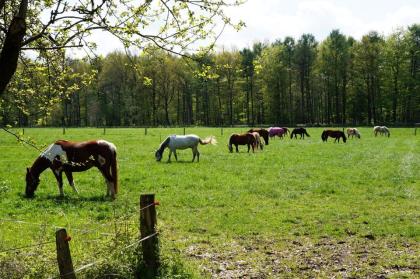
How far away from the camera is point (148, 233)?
263 inches

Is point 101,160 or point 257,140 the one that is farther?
point 257,140

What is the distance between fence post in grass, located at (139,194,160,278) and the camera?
21.8 ft

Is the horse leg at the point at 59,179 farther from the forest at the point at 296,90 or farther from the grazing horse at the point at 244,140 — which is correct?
the forest at the point at 296,90

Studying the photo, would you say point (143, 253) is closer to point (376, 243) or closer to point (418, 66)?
point (376, 243)

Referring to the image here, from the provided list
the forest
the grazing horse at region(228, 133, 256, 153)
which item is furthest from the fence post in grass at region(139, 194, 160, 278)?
the forest

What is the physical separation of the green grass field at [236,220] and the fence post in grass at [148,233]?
0.73ft

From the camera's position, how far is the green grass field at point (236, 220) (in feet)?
23.6

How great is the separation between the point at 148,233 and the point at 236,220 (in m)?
4.46

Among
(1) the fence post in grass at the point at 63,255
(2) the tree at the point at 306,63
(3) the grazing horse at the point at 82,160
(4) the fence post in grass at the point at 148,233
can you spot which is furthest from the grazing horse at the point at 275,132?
(1) the fence post in grass at the point at 63,255

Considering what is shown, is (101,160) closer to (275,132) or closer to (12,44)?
(12,44)

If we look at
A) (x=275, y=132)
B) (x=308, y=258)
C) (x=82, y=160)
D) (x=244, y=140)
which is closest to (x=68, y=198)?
(x=82, y=160)

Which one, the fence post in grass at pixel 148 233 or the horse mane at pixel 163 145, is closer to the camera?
the fence post in grass at pixel 148 233

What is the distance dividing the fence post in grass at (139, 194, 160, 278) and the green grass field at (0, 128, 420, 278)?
0.73 feet

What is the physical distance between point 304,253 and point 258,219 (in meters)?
2.56
